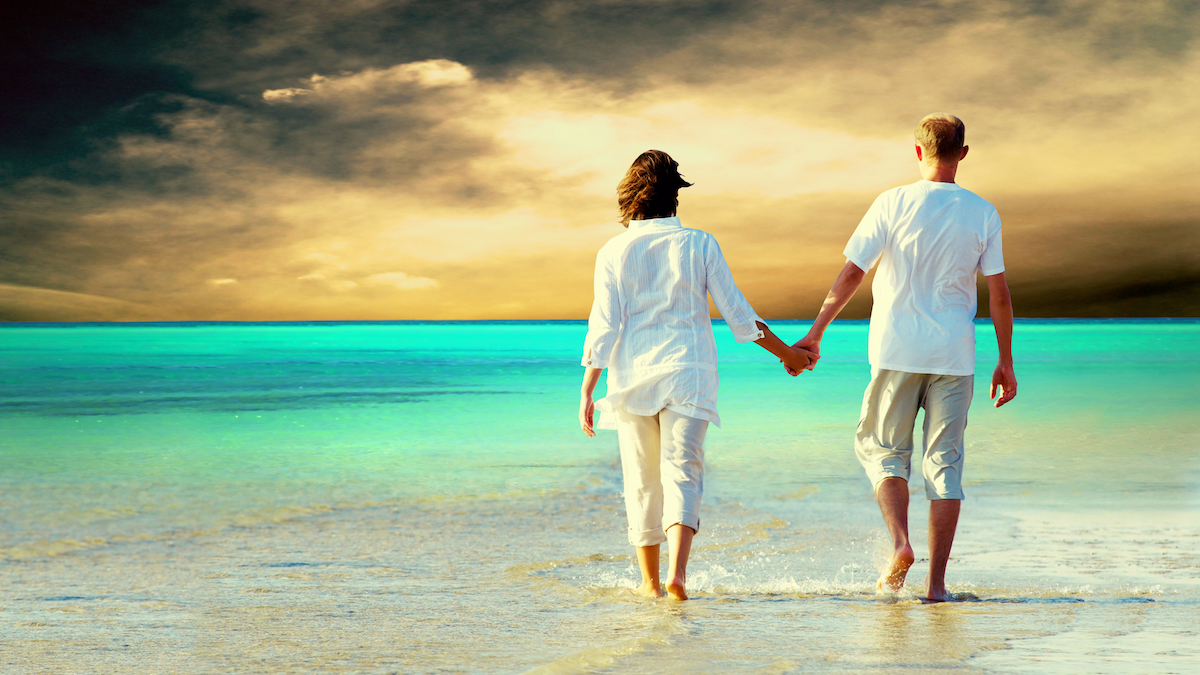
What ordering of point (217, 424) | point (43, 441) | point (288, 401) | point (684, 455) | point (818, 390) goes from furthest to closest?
point (818, 390) < point (288, 401) < point (217, 424) < point (43, 441) < point (684, 455)

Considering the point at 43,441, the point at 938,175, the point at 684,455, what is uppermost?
the point at 938,175

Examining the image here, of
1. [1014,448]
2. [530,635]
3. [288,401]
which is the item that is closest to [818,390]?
[1014,448]

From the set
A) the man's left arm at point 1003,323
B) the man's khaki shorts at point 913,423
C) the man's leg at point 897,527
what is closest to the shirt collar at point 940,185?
the man's left arm at point 1003,323

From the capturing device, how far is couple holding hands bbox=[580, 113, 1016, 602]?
125 inches

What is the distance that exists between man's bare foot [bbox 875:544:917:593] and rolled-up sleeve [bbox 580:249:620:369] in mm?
1344

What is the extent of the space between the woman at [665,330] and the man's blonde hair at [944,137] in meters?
0.92

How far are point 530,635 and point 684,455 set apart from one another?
851 millimetres

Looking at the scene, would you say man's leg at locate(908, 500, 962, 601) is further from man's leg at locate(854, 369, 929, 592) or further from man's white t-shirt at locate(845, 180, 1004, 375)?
man's white t-shirt at locate(845, 180, 1004, 375)

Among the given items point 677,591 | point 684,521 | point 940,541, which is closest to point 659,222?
point 684,521

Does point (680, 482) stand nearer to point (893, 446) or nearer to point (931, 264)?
point (893, 446)

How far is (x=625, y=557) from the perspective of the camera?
13.9ft

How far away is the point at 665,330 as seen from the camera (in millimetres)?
3201

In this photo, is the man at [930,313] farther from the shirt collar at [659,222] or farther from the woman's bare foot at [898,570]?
the shirt collar at [659,222]

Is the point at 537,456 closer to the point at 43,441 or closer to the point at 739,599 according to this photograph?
the point at 739,599
